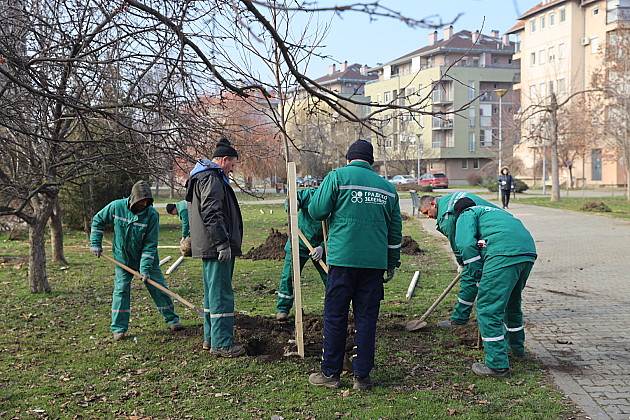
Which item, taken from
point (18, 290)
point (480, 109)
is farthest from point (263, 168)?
point (480, 109)

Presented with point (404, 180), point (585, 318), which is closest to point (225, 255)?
point (585, 318)

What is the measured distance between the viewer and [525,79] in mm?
59594

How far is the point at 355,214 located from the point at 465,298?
2512mm

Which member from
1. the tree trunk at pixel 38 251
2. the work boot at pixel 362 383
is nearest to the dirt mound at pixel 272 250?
the tree trunk at pixel 38 251

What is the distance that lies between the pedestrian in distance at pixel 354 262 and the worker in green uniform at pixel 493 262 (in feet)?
2.91

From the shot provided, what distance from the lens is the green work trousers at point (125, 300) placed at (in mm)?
6816

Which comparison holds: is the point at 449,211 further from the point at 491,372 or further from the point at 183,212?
the point at 183,212

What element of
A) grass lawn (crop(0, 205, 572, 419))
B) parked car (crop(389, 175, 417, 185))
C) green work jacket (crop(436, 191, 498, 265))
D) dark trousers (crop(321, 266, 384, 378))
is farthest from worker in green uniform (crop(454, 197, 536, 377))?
parked car (crop(389, 175, 417, 185))

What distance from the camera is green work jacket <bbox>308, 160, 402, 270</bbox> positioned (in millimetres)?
5027

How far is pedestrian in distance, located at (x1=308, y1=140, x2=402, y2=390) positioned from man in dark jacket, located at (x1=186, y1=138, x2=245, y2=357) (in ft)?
3.72

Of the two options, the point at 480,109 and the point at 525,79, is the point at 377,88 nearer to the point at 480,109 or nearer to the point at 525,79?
the point at 480,109

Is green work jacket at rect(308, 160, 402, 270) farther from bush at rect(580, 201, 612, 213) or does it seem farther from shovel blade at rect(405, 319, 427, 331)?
bush at rect(580, 201, 612, 213)

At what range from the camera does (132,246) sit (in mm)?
7023

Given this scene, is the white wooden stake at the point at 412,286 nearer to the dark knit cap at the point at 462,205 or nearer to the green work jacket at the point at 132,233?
the dark knit cap at the point at 462,205
